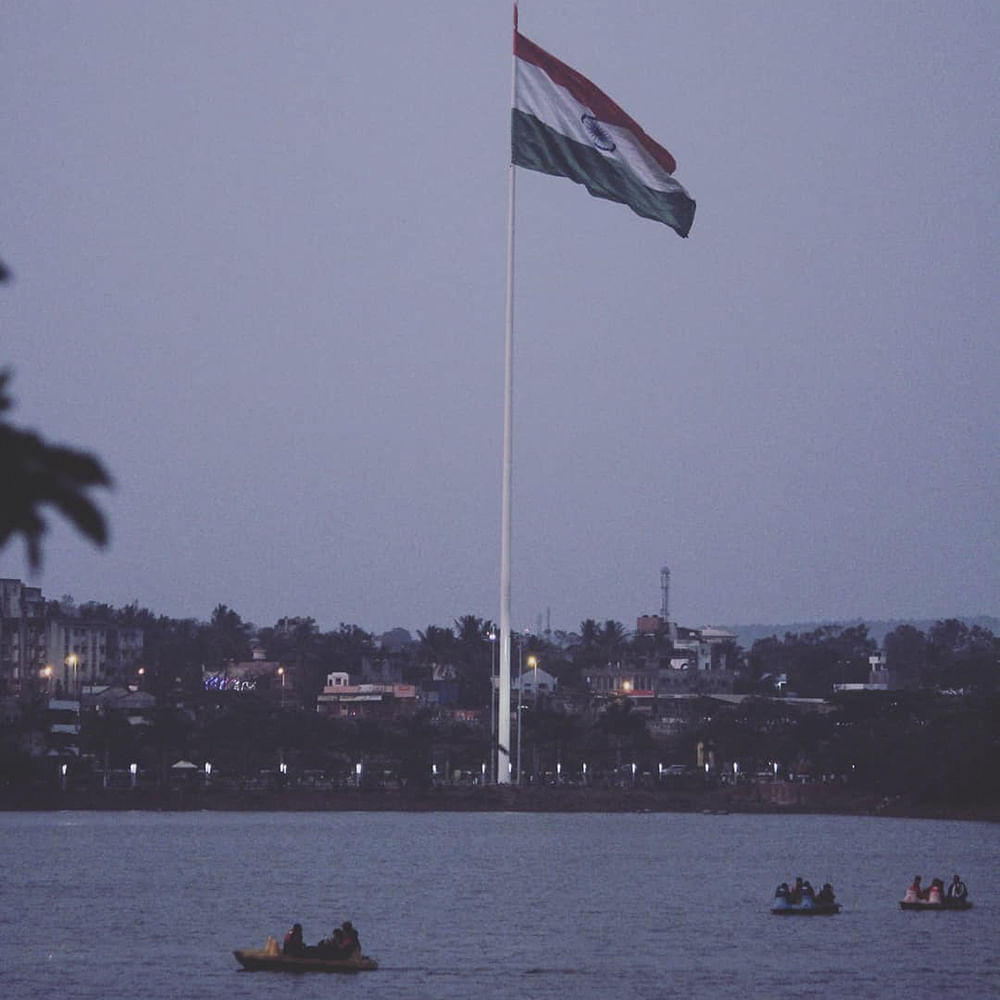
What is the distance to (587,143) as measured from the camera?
9462 centimetres

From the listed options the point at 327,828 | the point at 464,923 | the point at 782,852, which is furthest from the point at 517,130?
the point at 327,828

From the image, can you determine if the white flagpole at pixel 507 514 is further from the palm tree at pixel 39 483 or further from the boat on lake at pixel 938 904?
the palm tree at pixel 39 483

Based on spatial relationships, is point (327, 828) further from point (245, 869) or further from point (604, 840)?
point (245, 869)

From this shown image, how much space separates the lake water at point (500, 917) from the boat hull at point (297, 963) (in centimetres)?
31

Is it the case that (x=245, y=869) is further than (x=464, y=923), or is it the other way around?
(x=245, y=869)

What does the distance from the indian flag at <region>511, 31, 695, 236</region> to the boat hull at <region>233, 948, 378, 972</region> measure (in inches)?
1405

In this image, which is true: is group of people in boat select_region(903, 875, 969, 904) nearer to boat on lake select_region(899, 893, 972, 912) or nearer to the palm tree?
boat on lake select_region(899, 893, 972, 912)

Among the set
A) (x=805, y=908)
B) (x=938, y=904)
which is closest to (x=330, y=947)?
(x=805, y=908)

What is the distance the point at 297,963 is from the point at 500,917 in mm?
29680

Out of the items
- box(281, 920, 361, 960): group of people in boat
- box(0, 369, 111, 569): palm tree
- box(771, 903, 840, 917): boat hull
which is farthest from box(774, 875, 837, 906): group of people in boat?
box(0, 369, 111, 569): palm tree

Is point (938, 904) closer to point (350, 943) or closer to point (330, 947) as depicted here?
point (350, 943)

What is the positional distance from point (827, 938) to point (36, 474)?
Answer: 233 ft

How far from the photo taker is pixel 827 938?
7838 centimetres

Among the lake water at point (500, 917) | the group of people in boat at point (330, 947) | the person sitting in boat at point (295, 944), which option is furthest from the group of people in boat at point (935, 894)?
the person sitting in boat at point (295, 944)
